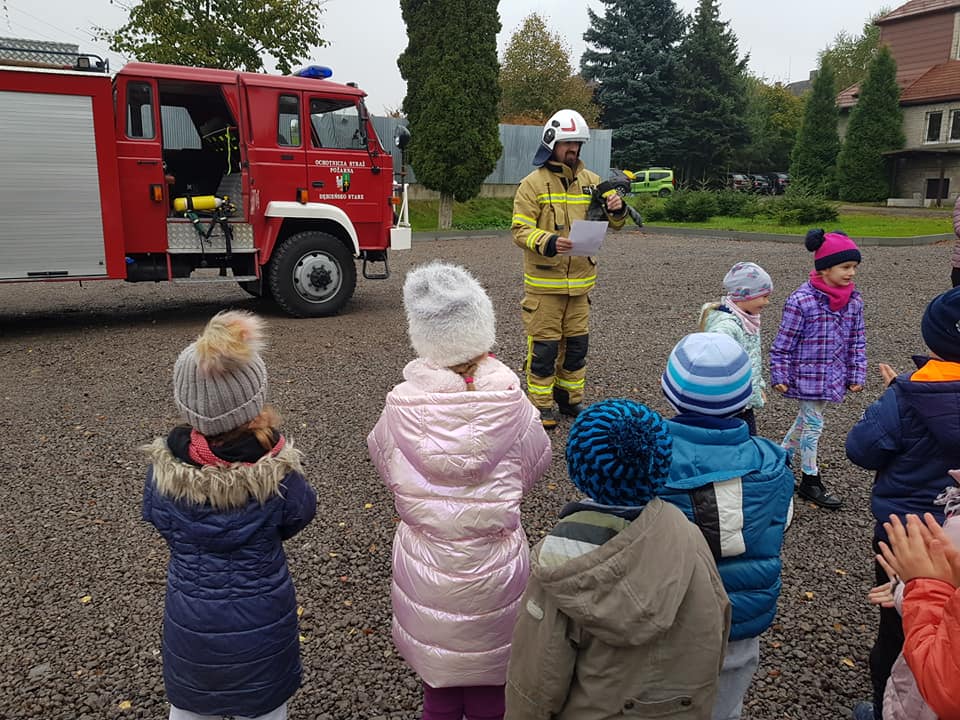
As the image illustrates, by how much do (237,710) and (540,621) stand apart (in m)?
1.04

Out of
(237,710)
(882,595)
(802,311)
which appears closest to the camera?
(882,595)

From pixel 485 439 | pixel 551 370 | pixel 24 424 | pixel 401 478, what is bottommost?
pixel 24 424

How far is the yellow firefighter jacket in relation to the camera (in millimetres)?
5422

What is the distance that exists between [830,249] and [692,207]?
1973 centimetres

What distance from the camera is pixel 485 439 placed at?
87.0 inches

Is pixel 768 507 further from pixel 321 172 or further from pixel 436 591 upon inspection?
pixel 321 172

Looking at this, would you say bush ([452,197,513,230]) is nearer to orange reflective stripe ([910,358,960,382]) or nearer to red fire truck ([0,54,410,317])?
red fire truck ([0,54,410,317])

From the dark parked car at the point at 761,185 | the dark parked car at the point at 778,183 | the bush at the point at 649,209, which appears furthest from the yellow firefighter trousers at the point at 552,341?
the dark parked car at the point at 778,183

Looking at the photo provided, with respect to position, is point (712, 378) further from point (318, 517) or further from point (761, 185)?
point (761, 185)

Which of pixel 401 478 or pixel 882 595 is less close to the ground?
pixel 401 478

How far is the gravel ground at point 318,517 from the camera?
2877 mm

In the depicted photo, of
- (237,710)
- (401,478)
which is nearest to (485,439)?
(401,478)

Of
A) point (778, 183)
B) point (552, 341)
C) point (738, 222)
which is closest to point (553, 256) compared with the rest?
point (552, 341)

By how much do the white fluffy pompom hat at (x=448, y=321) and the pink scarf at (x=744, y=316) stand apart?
80.5 inches
